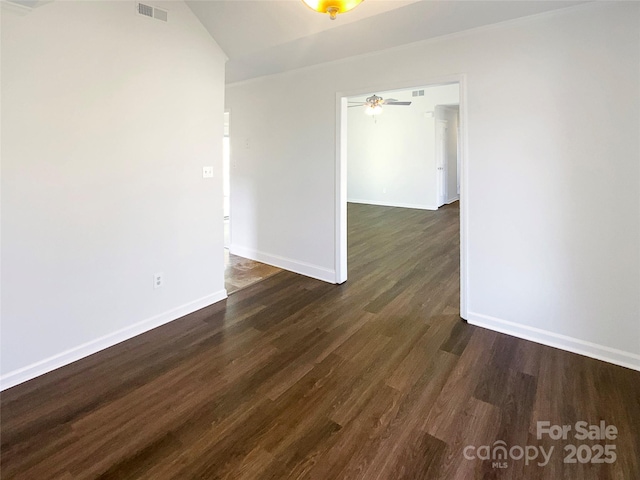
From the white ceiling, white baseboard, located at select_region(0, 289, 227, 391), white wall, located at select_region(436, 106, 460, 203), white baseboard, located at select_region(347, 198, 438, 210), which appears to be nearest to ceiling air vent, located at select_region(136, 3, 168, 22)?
the white ceiling

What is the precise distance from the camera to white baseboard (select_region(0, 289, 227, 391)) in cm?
229

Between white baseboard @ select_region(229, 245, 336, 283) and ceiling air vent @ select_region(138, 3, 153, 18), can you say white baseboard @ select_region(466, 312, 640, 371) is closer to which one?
white baseboard @ select_region(229, 245, 336, 283)

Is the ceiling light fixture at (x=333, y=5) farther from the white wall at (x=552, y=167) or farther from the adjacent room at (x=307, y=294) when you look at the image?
the white wall at (x=552, y=167)

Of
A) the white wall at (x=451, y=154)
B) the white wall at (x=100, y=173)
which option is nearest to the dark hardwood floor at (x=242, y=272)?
the white wall at (x=100, y=173)

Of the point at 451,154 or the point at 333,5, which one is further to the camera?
the point at 451,154

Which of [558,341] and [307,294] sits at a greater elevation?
[307,294]

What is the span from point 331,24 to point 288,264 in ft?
9.17

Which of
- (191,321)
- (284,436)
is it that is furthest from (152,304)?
(284,436)

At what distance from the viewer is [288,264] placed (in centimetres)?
454

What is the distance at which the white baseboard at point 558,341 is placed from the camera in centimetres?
238

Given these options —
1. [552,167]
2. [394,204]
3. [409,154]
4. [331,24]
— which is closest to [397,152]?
[409,154]

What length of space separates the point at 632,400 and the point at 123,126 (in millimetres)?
3998

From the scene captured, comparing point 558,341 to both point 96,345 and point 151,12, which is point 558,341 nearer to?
point 96,345

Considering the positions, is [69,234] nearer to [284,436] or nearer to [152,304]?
[152,304]
